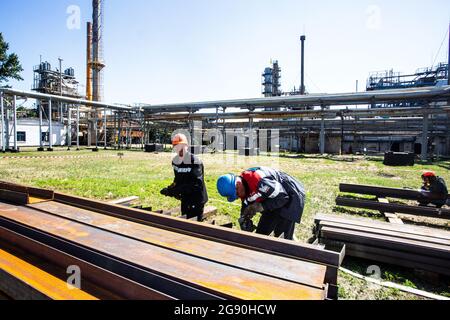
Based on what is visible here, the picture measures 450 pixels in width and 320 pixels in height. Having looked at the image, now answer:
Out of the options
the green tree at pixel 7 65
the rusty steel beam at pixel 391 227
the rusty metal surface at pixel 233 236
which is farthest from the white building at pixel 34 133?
the rusty steel beam at pixel 391 227

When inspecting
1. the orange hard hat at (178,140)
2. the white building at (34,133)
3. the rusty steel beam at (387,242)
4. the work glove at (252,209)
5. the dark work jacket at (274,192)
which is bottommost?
the rusty steel beam at (387,242)

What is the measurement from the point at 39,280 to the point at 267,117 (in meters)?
23.6

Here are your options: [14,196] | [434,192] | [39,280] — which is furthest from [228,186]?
[434,192]

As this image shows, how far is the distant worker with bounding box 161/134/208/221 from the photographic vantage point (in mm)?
3949

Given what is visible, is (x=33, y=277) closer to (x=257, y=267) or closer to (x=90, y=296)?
(x=90, y=296)

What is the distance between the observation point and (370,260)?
3477mm

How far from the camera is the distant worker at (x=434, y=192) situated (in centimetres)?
565

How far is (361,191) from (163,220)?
5.85 meters

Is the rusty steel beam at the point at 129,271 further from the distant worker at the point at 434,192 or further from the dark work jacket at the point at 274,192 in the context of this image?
the distant worker at the point at 434,192

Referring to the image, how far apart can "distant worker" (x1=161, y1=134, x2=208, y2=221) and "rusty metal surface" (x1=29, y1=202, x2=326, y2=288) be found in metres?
1.38

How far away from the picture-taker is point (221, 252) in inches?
76.5

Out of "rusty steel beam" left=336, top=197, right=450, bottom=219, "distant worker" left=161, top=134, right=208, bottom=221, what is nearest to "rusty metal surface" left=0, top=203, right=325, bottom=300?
"distant worker" left=161, top=134, right=208, bottom=221

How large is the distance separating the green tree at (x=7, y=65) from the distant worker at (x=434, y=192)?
39.9m
